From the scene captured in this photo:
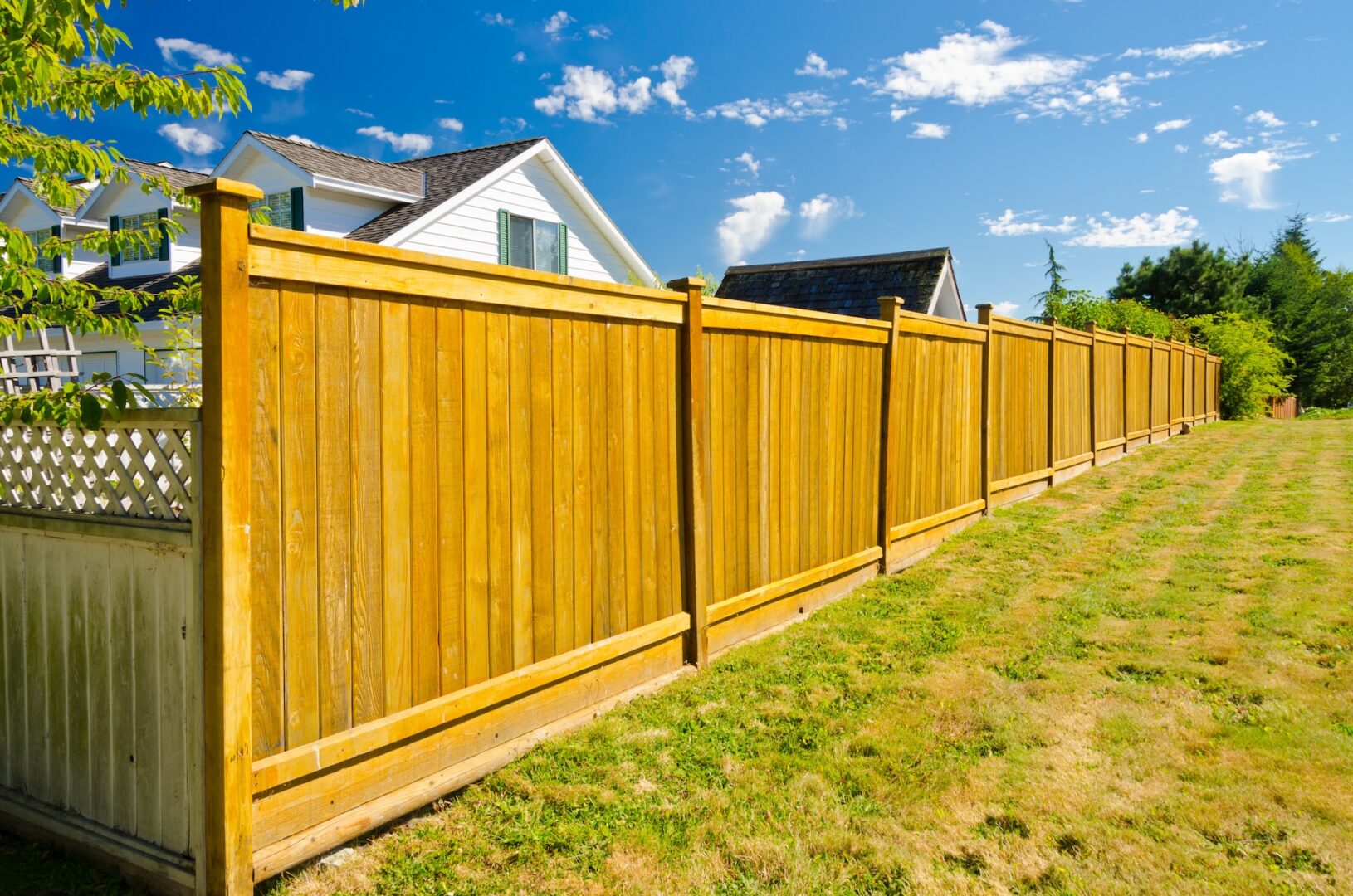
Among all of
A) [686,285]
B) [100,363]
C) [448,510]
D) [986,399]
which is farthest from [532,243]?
[448,510]

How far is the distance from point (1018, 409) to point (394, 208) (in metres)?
12.2

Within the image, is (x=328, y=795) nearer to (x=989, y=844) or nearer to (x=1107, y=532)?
(x=989, y=844)

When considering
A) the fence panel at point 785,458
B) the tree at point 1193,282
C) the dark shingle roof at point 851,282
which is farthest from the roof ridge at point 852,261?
the tree at point 1193,282

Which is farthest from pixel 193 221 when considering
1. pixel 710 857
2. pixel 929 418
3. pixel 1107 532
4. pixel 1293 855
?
pixel 1293 855

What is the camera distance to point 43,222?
63.1 feet

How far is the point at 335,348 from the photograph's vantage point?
283 cm

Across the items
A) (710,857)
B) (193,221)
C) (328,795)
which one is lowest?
(710,857)

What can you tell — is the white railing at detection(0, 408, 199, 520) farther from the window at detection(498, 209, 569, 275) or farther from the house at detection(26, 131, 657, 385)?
the window at detection(498, 209, 569, 275)

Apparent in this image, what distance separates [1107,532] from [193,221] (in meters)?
16.3

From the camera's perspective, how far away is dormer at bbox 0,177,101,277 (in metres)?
18.4

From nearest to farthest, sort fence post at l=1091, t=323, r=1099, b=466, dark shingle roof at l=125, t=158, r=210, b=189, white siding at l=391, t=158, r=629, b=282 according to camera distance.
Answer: fence post at l=1091, t=323, r=1099, b=466
white siding at l=391, t=158, r=629, b=282
dark shingle roof at l=125, t=158, r=210, b=189

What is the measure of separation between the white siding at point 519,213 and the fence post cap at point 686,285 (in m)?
11.0

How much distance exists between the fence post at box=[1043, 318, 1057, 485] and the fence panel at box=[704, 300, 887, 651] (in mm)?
4790

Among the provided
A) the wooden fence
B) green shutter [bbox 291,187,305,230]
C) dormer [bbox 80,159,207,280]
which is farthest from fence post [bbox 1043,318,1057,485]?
dormer [bbox 80,159,207,280]
